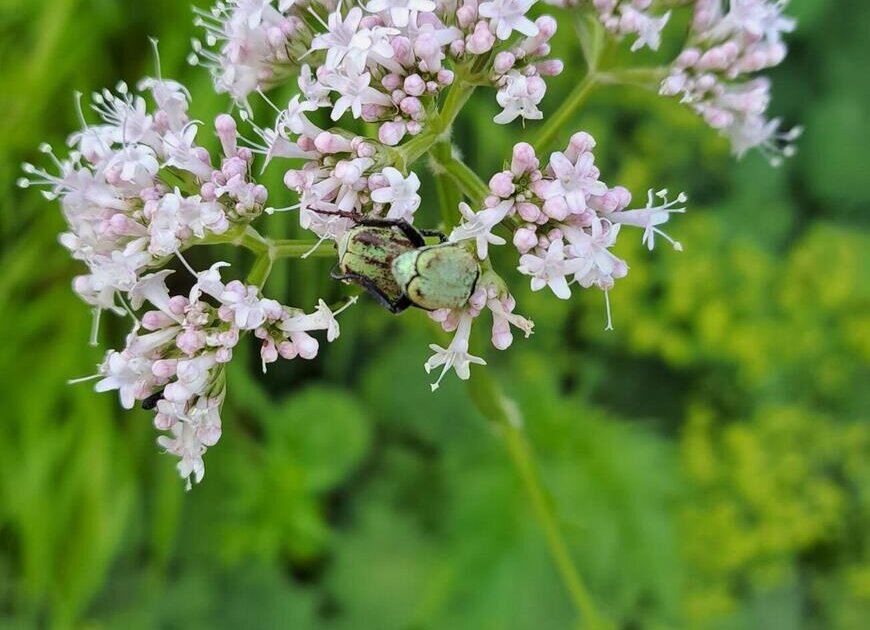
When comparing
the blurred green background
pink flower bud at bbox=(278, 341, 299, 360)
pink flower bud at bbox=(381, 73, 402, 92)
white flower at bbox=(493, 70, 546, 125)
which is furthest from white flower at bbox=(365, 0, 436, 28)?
the blurred green background

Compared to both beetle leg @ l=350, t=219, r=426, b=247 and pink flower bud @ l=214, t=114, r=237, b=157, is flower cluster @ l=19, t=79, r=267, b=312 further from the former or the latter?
beetle leg @ l=350, t=219, r=426, b=247

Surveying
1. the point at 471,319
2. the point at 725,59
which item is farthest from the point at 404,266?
the point at 725,59

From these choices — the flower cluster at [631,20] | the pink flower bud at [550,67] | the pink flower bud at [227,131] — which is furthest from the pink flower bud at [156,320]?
the flower cluster at [631,20]

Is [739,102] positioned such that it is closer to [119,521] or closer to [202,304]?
[202,304]

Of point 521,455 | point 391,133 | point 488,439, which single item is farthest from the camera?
point 488,439

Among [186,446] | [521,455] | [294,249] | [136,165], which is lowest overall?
[521,455]

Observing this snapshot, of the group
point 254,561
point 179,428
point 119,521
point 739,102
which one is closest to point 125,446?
point 119,521

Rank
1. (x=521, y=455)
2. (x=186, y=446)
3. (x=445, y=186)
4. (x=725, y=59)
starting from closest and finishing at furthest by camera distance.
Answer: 1. (x=186, y=446)
2. (x=445, y=186)
3. (x=725, y=59)
4. (x=521, y=455)

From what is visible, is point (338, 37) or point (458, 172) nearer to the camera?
point (338, 37)

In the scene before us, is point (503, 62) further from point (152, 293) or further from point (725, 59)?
point (152, 293)
